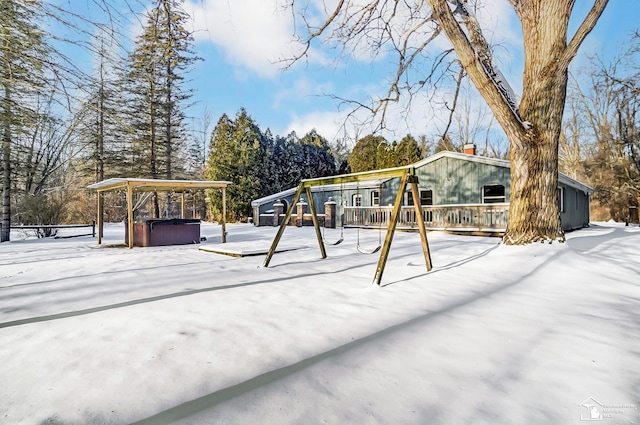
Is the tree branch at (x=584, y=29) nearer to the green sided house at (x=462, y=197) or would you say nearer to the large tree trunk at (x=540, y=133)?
the large tree trunk at (x=540, y=133)

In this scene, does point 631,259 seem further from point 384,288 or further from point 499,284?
point 384,288

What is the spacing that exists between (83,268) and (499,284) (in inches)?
268

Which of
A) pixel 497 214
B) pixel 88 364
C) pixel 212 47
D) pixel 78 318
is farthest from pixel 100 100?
pixel 497 214

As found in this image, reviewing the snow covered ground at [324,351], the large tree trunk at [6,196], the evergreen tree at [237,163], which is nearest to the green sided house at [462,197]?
the snow covered ground at [324,351]

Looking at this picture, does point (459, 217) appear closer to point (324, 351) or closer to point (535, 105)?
point (535, 105)

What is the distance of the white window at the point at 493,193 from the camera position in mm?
13773

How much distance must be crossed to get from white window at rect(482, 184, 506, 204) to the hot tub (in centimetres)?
1237

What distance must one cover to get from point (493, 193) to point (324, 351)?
1432 centimetres

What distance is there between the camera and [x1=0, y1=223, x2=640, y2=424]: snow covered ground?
5.04 feet

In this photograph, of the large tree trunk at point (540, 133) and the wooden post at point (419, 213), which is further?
the large tree trunk at point (540, 133)

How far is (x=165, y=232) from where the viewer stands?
10312 millimetres

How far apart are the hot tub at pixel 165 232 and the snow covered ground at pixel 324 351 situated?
583cm

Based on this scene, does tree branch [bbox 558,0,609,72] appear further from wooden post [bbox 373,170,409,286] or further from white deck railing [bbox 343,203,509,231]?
white deck railing [bbox 343,203,509,231]

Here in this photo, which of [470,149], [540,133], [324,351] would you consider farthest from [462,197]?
[324,351]
